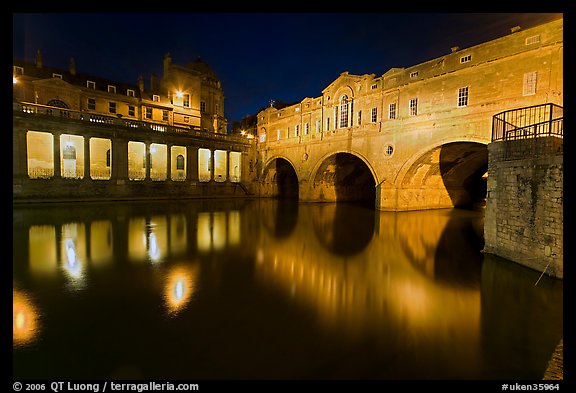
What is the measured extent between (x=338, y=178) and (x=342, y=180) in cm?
75

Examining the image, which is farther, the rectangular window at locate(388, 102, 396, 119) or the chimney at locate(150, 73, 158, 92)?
the chimney at locate(150, 73, 158, 92)

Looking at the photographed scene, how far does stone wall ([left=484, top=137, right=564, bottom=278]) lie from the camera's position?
741 cm

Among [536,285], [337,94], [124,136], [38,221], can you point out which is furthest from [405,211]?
[124,136]

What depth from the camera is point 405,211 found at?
23062 mm

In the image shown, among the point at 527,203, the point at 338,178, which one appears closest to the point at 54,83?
the point at 338,178

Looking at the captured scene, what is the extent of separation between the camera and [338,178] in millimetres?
32156

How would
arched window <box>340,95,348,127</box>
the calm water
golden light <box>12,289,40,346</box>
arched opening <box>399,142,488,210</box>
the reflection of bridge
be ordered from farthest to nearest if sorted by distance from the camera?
arched window <box>340,95,348,127</box>
arched opening <box>399,142,488,210</box>
the reflection of bridge
golden light <box>12,289,40,346</box>
the calm water

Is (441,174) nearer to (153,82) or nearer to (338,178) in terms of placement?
(338,178)

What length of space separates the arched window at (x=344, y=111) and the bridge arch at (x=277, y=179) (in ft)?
37.9

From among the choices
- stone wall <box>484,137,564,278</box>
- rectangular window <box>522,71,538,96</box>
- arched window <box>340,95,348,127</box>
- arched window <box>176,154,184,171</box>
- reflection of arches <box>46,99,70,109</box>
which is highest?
reflection of arches <box>46,99,70,109</box>

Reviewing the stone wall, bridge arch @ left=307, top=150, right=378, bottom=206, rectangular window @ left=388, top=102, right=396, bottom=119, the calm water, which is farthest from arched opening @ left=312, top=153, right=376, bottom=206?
the calm water

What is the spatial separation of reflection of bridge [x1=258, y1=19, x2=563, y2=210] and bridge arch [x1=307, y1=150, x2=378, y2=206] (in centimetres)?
13

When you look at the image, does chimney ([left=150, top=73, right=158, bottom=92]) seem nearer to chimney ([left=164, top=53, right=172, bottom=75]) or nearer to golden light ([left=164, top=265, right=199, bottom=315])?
chimney ([left=164, top=53, right=172, bottom=75])
